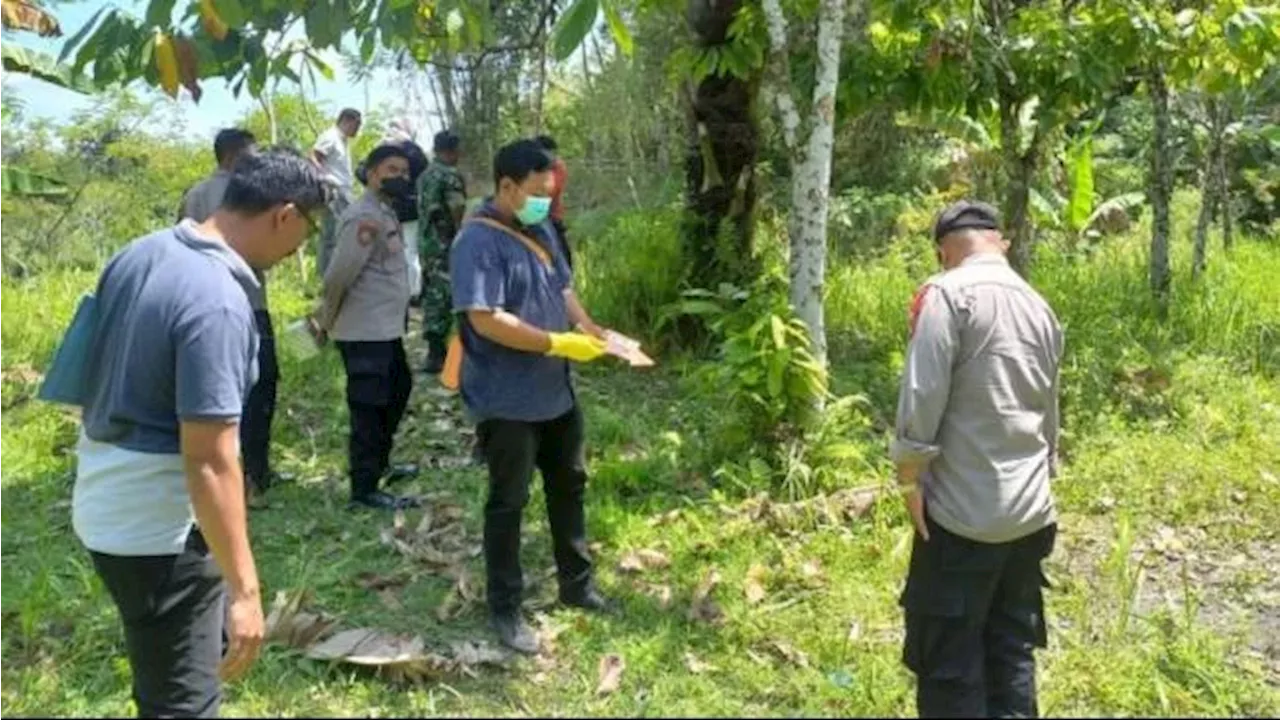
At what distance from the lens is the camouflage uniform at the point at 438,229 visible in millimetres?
8062

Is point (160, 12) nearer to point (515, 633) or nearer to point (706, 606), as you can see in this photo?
point (515, 633)

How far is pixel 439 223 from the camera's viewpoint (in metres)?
8.11

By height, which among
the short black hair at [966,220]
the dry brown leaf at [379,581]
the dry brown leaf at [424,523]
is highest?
the short black hair at [966,220]

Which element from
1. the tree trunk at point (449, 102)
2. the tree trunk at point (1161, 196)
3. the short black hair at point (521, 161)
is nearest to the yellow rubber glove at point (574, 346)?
the short black hair at point (521, 161)

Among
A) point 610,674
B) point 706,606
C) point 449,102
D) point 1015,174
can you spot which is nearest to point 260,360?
point 706,606

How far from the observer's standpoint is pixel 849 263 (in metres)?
11.1

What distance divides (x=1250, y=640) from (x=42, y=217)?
14.4 metres

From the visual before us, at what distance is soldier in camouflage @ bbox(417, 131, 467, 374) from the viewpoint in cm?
807

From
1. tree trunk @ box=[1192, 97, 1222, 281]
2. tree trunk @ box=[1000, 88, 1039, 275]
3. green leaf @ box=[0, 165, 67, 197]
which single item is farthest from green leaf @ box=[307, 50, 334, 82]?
tree trunk @ box=[1192, 97, 1222, 281]

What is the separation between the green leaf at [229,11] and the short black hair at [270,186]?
843 millimetres

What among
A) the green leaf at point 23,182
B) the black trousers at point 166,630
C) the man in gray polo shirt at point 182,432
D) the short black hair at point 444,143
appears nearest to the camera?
the man in gray polo shirt at point 182,432

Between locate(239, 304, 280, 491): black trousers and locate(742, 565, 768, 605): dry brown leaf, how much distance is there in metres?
2.49

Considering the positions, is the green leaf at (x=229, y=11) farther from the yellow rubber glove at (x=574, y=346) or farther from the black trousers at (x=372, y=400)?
the black trousers at (x=372, y=400)

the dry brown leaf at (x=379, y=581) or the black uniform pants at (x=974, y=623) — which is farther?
the dry brown leaf at (x=379, y=581)
